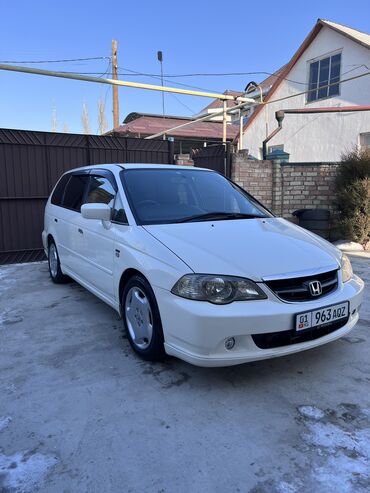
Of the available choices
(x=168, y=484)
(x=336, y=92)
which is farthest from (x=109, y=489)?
(x=336, y=92)

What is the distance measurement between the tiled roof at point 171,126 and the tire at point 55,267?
11.3 meters

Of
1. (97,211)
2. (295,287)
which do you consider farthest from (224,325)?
(97,211)

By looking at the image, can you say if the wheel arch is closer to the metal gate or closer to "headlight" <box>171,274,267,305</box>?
"headlight" <box>171,274,267,305</box>

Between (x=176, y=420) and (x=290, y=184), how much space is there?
739cm

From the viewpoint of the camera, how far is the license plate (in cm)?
257

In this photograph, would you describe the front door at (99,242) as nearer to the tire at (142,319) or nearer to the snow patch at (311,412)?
the tire at (142,319)

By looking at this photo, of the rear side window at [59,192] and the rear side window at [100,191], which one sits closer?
the rear side window at [100,191]

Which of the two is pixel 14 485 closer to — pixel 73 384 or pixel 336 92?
pixel 73 384

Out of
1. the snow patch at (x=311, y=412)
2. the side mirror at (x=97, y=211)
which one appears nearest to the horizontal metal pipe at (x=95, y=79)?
the side mirror at (x=97, y=211)

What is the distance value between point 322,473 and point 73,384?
1716 millimetres

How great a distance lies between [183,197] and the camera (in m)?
3.78

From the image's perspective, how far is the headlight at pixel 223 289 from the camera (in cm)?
253

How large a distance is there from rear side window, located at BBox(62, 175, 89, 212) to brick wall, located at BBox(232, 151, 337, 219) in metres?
4.56

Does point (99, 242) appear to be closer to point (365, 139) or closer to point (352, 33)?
point (365, 139)
